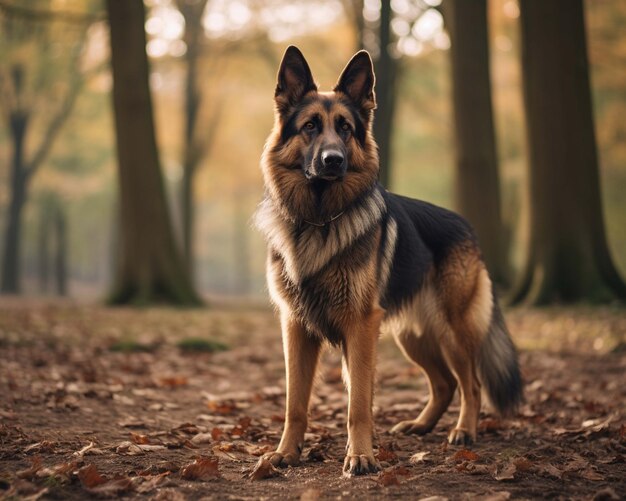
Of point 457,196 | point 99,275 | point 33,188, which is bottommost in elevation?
point 99,275

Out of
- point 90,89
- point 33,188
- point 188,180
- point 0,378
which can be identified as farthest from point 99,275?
point 0,378

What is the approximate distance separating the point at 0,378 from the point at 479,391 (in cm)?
404

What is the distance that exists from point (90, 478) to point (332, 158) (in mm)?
2230

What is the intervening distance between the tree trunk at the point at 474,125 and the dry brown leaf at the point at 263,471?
9.79 metres

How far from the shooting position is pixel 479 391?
16.5ft

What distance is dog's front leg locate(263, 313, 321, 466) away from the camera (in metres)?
4.12

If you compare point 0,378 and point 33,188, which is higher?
point 33,188

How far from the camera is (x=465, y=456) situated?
4066mm

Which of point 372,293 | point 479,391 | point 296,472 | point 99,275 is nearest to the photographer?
point 296,472

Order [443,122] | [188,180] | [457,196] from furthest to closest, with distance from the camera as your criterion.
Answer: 1. [443,122]
2. [188,180]
3. [457,196]

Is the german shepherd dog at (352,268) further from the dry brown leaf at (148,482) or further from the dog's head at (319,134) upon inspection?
the dry brown leaf at (148,482)

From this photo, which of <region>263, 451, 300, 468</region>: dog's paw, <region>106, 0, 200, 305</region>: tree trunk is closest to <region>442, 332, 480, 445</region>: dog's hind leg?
<region>263, 451, 300, 468</region>: dog's paw

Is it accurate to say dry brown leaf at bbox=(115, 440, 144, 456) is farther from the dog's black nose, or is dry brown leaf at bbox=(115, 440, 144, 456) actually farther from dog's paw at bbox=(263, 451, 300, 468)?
the dog's black nose

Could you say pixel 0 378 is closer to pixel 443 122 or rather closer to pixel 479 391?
pixel 479 391
